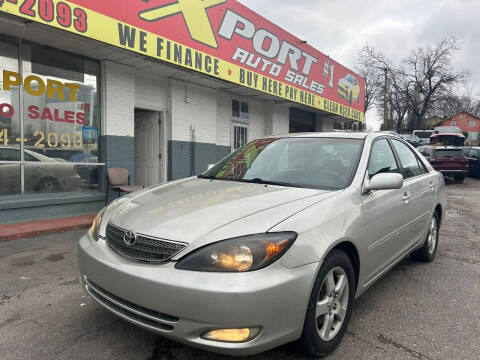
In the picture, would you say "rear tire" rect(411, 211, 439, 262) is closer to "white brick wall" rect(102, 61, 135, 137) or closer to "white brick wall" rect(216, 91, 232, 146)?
"white brick wall" rect(102, 61, 135, 137)

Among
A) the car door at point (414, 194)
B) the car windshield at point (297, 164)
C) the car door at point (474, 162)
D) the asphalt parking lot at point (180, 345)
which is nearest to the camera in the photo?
the asphalt parking lot at point (180, 345)

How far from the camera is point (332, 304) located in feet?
8.14

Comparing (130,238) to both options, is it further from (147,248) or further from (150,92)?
(150,92)

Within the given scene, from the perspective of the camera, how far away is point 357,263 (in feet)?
8.95

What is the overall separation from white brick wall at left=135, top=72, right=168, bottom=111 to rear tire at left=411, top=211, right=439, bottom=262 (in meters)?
6.40

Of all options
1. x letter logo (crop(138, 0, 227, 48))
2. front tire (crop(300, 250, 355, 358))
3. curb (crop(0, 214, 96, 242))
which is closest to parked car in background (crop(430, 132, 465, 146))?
x letter logo (crop(138, 0, 227, 48))

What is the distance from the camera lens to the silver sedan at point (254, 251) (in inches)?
78.3

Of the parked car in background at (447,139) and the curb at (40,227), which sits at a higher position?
the parked car in background at (447,139)

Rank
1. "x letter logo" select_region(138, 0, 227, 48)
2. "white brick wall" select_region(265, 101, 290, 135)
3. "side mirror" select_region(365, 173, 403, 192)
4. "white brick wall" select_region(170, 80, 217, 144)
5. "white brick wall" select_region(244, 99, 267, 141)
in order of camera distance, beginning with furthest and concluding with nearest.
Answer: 1. "white brick wall" select_region(265, 101, 290, 135)
2. "white brick wall" select_region(244, 99, 267, 141)
3. "white brick wall" select_region(170, 80, 217, 144)
4. "x letter logo" select_region(138, 0, 227, 48)
5. "side mirror" select_region(365, 173, 403, 192)

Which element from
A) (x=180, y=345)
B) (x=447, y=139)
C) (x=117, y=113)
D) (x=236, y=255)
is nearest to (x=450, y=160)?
(x=447, y=139)

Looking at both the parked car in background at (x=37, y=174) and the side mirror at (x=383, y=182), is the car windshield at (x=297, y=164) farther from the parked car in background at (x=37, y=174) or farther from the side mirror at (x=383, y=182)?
the parked car in background at (x=37, y=174)

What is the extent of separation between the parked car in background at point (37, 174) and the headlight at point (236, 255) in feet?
17.4

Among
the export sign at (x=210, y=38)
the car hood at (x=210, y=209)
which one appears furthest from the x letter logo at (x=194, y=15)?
the car hood at (x=210, y=209)

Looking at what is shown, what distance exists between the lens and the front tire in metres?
2.25
